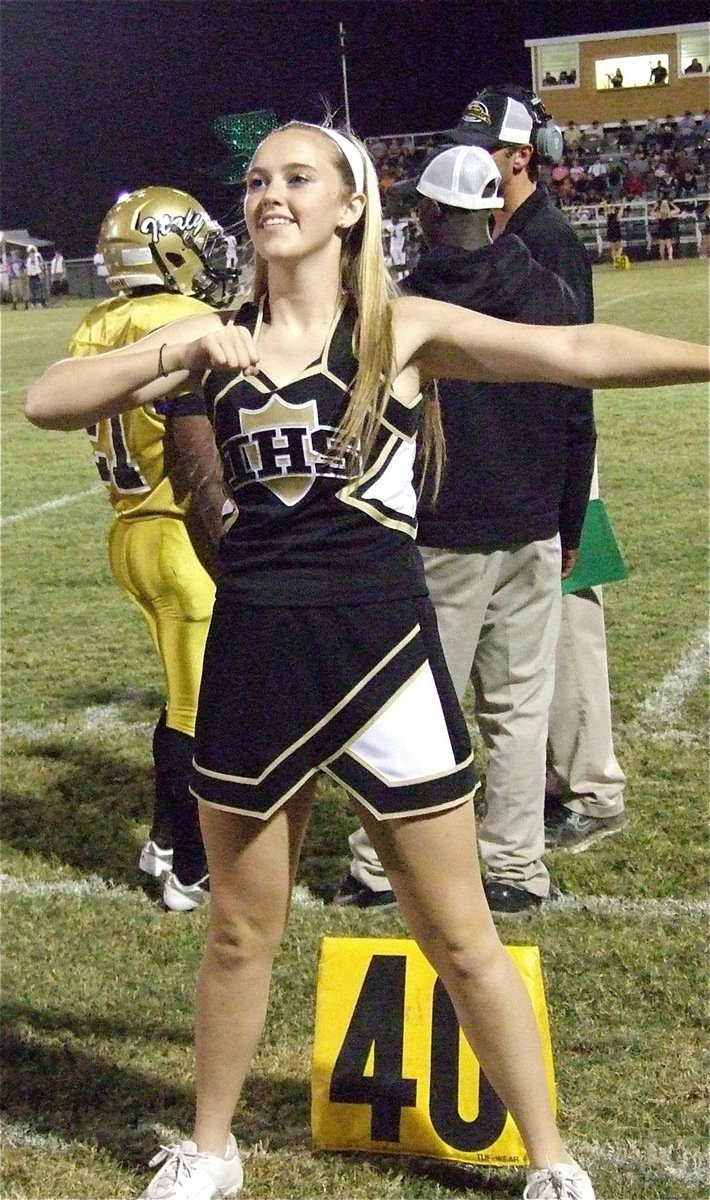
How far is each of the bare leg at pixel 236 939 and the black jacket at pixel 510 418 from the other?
1.34m

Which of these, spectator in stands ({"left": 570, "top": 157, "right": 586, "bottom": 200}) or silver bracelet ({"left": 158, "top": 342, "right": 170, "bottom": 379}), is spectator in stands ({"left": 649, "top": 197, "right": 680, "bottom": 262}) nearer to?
spectator in stands ({"left": 570, "top": 157, "right": 586, "bottom": 200})

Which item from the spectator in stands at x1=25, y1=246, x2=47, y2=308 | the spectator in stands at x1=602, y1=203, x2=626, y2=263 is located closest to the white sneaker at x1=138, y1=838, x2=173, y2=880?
the spectator in stands at x1=602, y1=203, x2=626, y2=263

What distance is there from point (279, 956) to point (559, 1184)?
1.36 meters

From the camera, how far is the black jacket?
11.6 ft

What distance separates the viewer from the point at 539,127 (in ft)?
13.9

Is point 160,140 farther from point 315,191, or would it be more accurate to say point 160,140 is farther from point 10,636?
point 315,191

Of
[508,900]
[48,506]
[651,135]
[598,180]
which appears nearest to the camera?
[508,900]

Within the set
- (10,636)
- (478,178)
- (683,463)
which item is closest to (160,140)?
(683,463)

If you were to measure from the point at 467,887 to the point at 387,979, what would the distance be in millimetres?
563

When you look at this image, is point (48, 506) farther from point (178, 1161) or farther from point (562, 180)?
point (562, 180)

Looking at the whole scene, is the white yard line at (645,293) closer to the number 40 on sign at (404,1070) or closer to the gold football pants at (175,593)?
the gold football pants at (175,593)

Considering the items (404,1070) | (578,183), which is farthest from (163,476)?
(578,183)

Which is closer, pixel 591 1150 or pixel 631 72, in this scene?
pixel 591 1150

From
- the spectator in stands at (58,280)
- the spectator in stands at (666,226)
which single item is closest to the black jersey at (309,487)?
the spectator in stands at (666,226)
